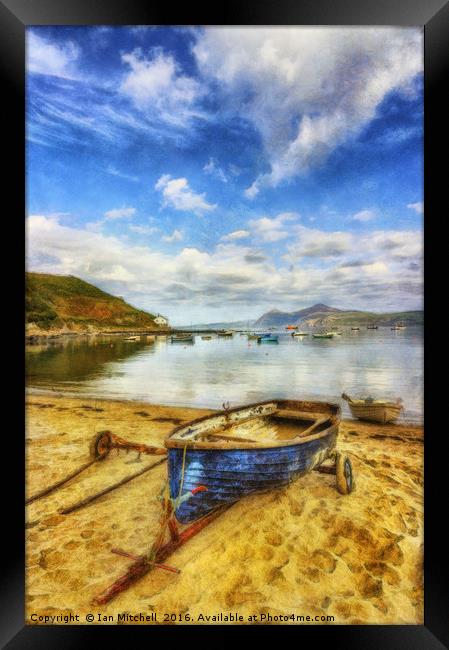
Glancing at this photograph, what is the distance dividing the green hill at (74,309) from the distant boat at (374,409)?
8.52ft

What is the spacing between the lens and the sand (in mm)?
2129

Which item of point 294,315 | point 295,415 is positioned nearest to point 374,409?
point 295,415

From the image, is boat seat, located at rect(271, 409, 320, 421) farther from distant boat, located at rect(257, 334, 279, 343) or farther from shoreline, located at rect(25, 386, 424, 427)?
distant boat, located at rect(257, 334, 279, 343)

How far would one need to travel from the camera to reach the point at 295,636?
2.13m

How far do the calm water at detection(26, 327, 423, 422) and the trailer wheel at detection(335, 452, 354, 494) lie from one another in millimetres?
783

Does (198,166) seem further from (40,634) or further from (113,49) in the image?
(40,634)

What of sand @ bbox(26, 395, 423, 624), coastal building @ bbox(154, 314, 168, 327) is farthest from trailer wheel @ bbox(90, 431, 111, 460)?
coastal building @ bbox(154, 314, 168, 327)

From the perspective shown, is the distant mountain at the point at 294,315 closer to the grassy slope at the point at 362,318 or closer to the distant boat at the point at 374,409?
the grassy slope at the point at 362,318

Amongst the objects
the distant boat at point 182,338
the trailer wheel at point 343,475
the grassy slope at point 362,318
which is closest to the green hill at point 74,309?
the distant boat at point 182,338

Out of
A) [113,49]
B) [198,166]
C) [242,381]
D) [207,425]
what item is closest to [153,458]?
[207,425]

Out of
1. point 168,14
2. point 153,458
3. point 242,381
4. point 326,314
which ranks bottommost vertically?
point 153,458
